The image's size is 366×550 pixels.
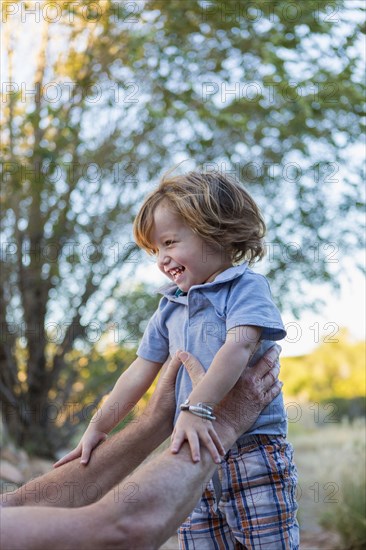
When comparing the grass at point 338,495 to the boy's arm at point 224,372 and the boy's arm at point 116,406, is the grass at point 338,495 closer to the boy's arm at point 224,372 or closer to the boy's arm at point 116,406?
the boy's arm at point 116,406

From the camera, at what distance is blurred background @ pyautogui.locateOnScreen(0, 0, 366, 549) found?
5.44 m

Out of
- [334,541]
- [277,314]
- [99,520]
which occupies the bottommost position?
[334,541]

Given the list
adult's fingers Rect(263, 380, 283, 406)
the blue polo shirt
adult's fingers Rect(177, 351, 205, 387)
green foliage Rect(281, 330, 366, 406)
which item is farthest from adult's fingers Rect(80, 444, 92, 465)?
green foliage Rect(281, 330, 366, 406)

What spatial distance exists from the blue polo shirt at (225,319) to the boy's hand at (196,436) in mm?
275

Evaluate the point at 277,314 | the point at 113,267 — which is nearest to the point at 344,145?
the point at 113,267

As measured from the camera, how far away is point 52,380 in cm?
612

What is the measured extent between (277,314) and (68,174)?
151 inches

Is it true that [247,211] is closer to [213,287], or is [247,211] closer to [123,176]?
[213,287]

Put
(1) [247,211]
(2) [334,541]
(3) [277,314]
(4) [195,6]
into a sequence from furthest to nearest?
1. (4) [195,6]
2. (2) [334,541]
3. (1) [247,211]
4. (3) [277,314]

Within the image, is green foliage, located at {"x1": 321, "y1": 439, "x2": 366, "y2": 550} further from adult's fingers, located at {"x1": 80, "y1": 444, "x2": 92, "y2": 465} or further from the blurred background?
adult's fingers, located at {"x1": 80, "y1": 444, "x2": 92, "y2": 465}

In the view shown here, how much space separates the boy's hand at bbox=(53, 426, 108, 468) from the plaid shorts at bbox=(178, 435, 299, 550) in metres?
0.35

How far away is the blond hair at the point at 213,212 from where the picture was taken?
219 centimetres

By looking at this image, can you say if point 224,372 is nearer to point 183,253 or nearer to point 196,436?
point 196,436

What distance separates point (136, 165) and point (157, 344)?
3.68 meters
